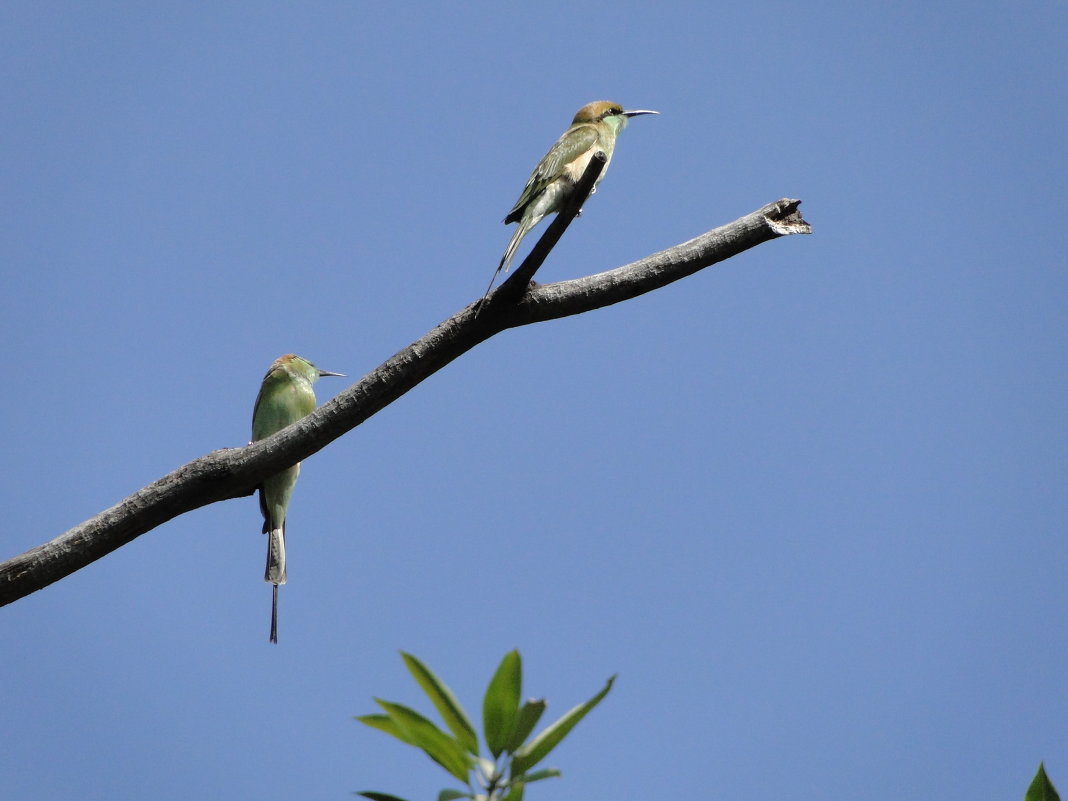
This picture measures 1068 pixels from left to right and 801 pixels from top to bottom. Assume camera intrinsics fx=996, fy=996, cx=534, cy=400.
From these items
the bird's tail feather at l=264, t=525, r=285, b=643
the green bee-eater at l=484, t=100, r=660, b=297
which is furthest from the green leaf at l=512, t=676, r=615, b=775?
the bird's tail feather at l=264, t=525, r=285, b=643

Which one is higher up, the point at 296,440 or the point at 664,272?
the point at 664,272

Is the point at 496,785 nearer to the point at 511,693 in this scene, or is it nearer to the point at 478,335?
the point at 511,693

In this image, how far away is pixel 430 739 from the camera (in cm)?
176

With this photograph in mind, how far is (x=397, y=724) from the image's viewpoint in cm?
178

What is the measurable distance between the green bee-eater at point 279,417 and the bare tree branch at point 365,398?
2.01m

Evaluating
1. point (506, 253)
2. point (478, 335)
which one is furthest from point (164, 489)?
point (506, 253)

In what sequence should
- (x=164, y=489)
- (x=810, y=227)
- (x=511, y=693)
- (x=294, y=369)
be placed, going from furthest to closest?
(x=294, y=369)
(x=810, y=227)
(x=164, y=489)
(x=511, y=693)

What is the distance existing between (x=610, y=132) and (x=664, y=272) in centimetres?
210

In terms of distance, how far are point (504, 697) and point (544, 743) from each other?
12cm

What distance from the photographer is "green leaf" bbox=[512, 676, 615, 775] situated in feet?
5.80

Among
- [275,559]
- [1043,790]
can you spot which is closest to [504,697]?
[1043,790]

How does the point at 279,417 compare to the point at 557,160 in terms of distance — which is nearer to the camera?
the point at 557,160

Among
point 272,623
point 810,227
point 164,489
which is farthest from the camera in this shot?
point 272,623

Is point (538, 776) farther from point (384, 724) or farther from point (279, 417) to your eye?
point (279, 417)
